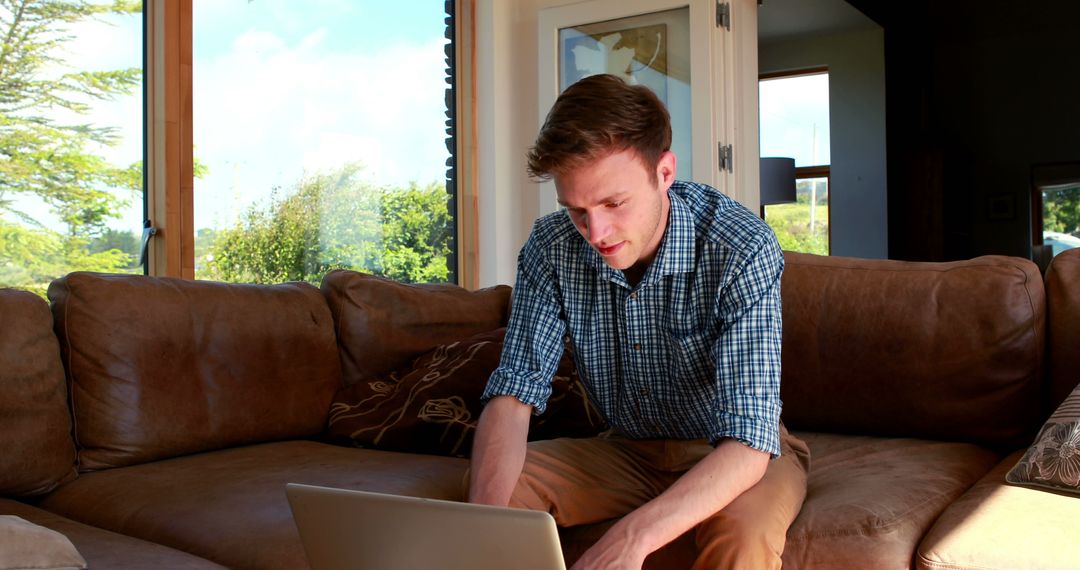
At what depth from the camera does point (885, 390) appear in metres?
2.21

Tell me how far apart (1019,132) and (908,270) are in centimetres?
656

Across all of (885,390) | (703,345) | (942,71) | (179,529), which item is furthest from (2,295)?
(942,71)

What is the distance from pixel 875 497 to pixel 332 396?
1411mm

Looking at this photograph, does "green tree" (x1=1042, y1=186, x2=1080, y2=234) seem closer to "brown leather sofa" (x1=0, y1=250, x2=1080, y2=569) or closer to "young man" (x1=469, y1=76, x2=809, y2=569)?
"brown leather sofa" (x1=0, y1=250, x2=1080, y2=569)

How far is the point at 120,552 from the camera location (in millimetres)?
1499

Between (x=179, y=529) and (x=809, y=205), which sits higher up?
(x=809, y=205)

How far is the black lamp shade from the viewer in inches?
245

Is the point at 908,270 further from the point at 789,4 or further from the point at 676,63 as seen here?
the point at 789,4

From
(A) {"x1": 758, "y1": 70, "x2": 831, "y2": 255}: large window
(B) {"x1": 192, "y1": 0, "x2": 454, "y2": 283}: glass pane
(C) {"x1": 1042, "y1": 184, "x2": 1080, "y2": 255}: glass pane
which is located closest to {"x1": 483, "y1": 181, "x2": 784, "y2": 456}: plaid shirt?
(B) {"x1": 192, "y1": 0, "x2": 454, "y2": 283}: glass pane

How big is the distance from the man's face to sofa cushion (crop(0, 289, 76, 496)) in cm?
116

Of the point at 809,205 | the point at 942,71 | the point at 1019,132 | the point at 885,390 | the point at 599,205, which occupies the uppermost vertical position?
the point at 942,71

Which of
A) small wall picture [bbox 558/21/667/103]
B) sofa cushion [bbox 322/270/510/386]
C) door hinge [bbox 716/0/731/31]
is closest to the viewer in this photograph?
sofa cushion [bbox 322/270/510/386]

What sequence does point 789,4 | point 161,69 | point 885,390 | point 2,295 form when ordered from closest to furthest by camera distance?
point 2,295 < point 885,390 < point 161,69 < point 789,4

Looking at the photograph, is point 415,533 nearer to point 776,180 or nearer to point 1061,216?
point 776,180
